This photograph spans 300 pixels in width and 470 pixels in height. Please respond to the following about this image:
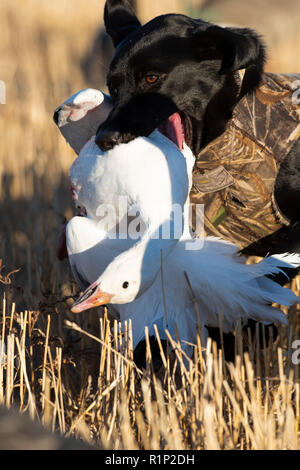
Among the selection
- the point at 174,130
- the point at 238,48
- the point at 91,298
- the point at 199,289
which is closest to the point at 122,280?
the point at 91,298

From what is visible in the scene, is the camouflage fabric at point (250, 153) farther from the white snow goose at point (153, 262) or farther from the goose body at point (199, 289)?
the goose body at point (199, 289)

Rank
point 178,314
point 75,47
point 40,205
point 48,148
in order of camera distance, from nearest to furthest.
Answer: point 178,314, point 40,205, point 48,148, point 75,47

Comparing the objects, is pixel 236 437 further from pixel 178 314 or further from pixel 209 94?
pixel 209 94

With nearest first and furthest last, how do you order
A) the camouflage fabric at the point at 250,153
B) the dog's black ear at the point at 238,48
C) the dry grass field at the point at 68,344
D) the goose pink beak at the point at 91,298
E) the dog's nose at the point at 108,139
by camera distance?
the dry grass field at the point at 68,344 < the goose pink beak at the point at 91,298 < the dog's nose at the point at 108,139 < the dog's black ear at the point at 238,48 < the camouflage fabric at the point at 250,153

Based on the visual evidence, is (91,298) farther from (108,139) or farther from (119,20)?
(119,20)

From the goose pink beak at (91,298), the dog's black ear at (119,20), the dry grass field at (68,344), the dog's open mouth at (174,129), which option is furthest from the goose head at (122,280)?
the dog's black ear at (119,20)

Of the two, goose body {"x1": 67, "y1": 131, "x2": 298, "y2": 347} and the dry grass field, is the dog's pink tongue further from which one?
the dry grass field

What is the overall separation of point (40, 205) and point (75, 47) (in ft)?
12.4

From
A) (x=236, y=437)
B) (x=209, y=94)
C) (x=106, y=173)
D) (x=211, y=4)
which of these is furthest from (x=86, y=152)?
(x=211, y=4)

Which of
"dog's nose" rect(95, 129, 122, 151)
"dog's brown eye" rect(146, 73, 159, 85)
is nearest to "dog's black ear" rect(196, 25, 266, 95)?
"dog's brown eye" rect(146, 73, 159, 85)

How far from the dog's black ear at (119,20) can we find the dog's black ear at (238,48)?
0.49 meters

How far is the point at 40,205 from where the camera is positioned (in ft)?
17.2

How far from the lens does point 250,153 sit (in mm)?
2881

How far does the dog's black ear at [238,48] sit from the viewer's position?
2.65 meters
